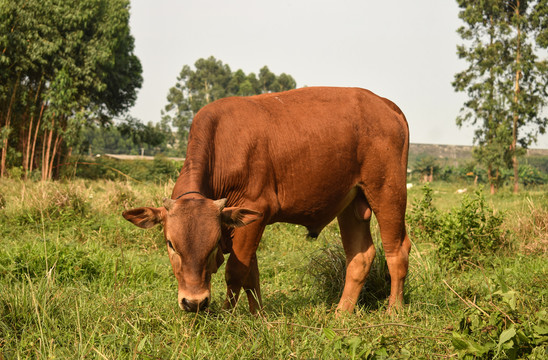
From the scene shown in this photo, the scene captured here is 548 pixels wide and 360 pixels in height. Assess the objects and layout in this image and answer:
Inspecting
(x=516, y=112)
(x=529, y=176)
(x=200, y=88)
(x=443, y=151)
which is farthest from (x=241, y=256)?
(x=443, y=151)

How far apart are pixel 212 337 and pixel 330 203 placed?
166 cm

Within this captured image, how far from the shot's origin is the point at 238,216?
3359 millimetres

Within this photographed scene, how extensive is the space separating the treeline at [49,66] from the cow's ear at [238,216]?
18.7 m

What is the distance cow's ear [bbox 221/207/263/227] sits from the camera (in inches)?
131

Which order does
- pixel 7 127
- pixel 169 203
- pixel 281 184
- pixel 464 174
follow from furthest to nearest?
pixel 464 174 → pixel 7 127 → pixel 281 184 → pixel 169 203

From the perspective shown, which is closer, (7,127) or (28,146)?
(7,127)

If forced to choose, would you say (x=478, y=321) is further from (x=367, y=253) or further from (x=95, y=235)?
(x=95, y=235)

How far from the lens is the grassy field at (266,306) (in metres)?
2.86

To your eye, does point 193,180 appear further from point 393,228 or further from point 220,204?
point 393,228

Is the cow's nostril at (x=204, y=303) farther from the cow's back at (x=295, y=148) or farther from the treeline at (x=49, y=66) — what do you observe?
the treeline at (x=49, y=66)

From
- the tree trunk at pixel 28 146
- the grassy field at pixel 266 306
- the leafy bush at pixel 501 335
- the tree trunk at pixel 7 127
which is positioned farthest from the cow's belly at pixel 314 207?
the tree trunk at pixel 28 146

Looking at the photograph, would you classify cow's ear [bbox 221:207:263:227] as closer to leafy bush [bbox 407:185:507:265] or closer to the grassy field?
the grassy field

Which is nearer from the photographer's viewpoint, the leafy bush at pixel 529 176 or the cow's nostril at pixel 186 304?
the cow's nostril at pixel 186 304

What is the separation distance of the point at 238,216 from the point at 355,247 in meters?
1.75
